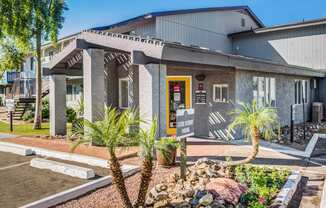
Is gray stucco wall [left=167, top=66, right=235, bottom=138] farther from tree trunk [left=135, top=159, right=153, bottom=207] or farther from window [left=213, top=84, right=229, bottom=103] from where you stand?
tree trunk [left=135, top=159, right=153, bottom=207]

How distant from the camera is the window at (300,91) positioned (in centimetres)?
1800

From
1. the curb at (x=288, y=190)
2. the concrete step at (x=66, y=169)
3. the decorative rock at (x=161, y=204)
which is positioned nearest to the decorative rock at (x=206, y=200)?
the decorative rock at (x=161, y=204)

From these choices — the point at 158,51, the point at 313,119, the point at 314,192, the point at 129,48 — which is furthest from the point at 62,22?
the point at 313,119

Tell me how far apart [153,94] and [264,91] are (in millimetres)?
7043

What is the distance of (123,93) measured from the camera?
1430 cm

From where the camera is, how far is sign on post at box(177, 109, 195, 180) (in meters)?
6.11

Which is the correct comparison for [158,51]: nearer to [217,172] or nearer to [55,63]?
[217,172]

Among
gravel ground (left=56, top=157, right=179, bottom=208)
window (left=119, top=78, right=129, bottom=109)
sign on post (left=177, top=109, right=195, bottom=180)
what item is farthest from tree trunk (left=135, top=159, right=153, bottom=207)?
window (left=119, top=78, right=129, bottom=109)

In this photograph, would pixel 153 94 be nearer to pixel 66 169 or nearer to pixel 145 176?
pixel 66 169

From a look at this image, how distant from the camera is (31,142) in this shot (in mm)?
11867

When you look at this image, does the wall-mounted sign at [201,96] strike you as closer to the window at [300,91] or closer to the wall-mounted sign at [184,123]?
the wall-mounted sign at [184,123]

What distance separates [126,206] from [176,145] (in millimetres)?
3156

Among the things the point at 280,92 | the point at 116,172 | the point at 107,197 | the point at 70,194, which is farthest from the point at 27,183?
the point at 280,92

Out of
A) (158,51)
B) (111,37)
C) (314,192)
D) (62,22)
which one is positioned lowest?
(314,192)
